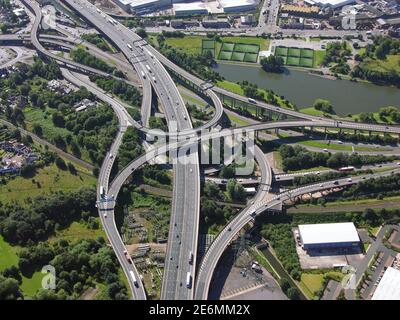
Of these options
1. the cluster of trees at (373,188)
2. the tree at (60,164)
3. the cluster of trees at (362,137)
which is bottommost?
the tree at (60,164)

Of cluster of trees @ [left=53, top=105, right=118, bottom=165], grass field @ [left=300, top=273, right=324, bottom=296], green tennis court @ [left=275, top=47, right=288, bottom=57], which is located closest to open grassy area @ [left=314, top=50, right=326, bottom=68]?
green tennis court @ [left=275, top=47, right=288, bottom=57]

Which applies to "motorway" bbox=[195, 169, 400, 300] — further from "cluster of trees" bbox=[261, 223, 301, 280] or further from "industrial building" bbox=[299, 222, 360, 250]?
"industrial building" bbox=[299, 222, 360, 250]

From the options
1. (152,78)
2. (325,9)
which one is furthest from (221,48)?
(325,9)

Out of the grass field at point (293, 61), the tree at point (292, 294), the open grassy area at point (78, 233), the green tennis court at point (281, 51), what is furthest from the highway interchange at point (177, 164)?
the green tennis court at point (281, 51)

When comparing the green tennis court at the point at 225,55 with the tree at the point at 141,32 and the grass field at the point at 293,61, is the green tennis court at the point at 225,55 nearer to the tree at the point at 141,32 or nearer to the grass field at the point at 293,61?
the grass field at the point at 293,61

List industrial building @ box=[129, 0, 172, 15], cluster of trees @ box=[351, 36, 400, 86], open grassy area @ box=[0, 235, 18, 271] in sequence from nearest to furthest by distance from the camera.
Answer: open grassy area @ box=[0, 235, 18, 271]
cluster of trees @ box=[351, 36, 400, 86]
industrial building @ box=[129, 0, 172, 15]

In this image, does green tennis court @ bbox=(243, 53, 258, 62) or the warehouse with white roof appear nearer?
green tennis court @ bbox=(243, 53, 258, 62)
